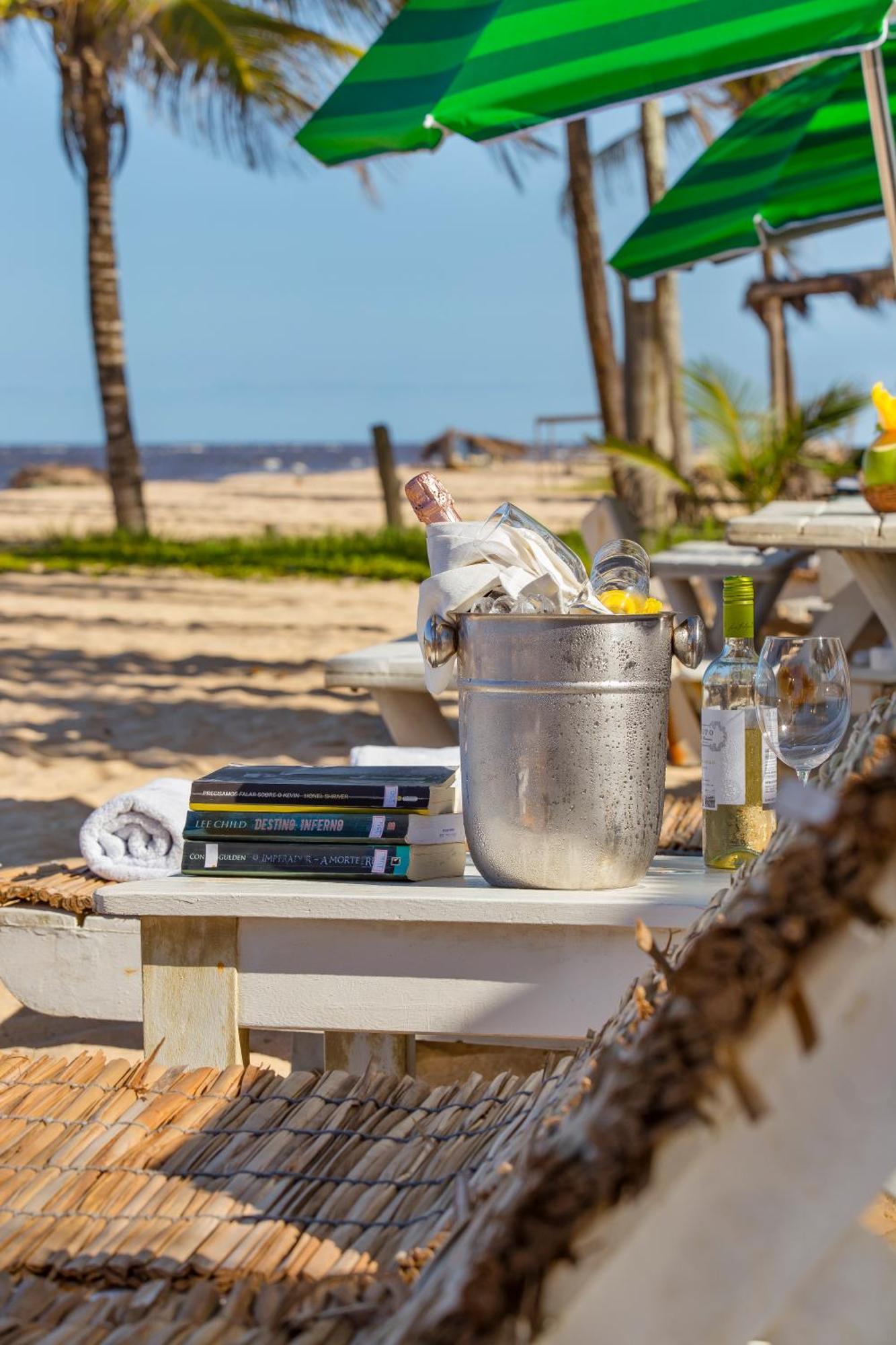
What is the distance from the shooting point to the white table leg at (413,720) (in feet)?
12.4

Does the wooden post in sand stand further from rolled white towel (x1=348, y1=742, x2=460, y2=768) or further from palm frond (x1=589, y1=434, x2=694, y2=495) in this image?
rolled white towel (x1=348, y1=742, x2=460, y2=768)

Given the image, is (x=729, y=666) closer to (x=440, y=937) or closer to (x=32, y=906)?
(x=440, y=937)

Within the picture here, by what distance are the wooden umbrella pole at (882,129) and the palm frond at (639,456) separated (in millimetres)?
4056

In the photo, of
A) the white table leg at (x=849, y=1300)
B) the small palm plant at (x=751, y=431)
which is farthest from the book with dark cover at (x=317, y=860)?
the small palm plant at (x=751, y=431)

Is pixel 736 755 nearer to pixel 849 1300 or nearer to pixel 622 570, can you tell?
pixel 622 570

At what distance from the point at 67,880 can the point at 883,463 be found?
7.71 ft

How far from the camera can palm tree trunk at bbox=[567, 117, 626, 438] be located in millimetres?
10078

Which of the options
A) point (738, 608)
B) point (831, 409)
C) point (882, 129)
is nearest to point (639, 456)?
point (831, 409)

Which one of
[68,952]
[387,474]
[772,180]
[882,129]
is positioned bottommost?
[68,952]

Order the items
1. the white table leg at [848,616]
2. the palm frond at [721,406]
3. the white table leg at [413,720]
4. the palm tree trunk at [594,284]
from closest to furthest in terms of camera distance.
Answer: the white table leg at [413,720] → the white table leg at [848,616] → the palm frond at [721,406] → the palm tree trunk at [594,284]

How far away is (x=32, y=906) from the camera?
210cm

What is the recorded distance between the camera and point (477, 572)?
1576mm

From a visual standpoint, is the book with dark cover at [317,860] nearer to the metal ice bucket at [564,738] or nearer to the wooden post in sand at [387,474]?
the metal ice bucket at [564,738]

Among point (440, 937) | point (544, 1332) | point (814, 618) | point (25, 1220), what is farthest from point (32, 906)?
point (814, 618)
